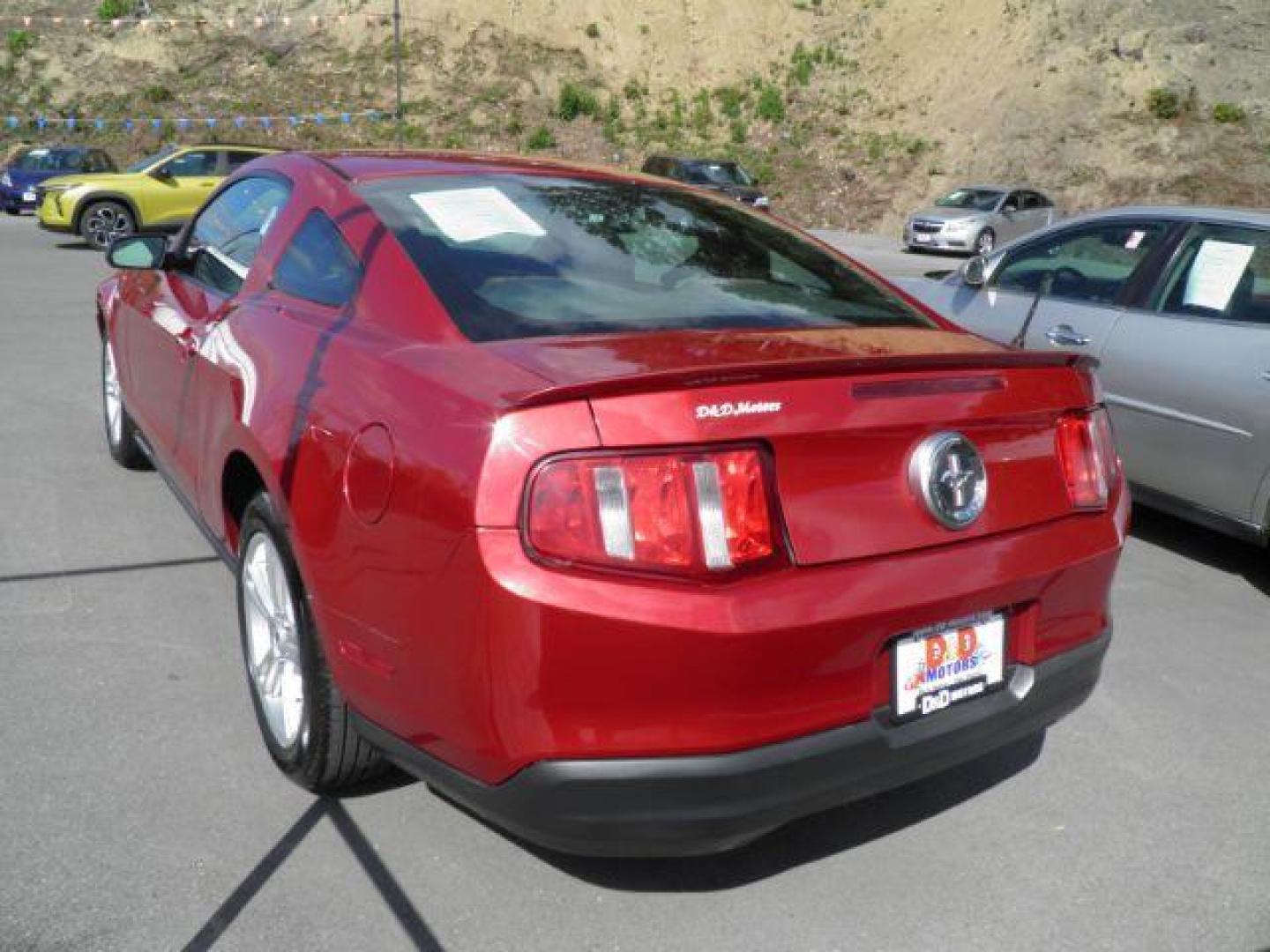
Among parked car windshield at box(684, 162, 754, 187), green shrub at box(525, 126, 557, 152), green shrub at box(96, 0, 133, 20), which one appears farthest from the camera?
green shrub at box(96, 0, 133, 20)

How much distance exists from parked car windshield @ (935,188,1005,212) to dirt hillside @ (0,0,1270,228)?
5212 millimetres

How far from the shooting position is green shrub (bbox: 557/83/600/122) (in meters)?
43.1

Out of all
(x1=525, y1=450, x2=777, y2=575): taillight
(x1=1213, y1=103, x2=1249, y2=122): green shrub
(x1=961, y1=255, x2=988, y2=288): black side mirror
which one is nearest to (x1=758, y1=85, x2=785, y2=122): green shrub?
(x1=1213, y1=103, x2=1249, y2=122): green shrub

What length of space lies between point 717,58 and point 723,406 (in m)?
44.8

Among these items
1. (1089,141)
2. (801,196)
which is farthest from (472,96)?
(1089,141)

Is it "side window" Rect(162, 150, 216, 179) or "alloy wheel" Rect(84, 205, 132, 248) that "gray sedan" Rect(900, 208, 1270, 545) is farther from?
"side window" Rect(162, 150, 216, 179)

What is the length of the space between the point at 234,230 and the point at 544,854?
2569 mm

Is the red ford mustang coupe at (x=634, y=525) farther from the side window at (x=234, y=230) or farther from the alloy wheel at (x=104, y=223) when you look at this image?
the alloy wheel at (x=104, y=223)

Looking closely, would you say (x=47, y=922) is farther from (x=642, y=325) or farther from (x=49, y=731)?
(x=642, y=325)

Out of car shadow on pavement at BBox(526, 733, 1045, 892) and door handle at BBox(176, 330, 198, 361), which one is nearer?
car shadow on pavement at BBox(526, 733, 1045, 892)

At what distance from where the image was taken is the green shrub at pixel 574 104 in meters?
43.1

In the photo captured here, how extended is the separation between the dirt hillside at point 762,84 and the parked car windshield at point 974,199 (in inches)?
205

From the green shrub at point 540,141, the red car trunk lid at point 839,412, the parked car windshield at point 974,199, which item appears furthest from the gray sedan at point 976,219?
the red car trunk lid at point 839,412

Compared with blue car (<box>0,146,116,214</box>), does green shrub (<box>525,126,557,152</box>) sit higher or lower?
higher
